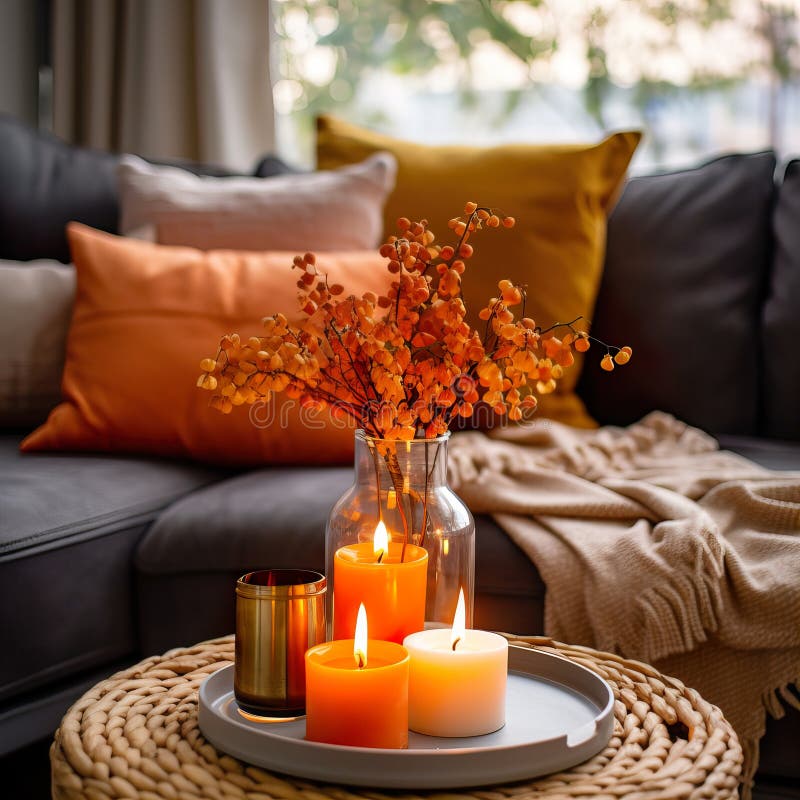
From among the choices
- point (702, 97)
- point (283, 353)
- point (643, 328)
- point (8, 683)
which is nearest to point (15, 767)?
point (8, 683)

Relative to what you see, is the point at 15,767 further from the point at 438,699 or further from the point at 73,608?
the point at 438,699

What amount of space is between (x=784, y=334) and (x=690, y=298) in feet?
0.61

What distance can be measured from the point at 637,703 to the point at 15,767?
2.92ft

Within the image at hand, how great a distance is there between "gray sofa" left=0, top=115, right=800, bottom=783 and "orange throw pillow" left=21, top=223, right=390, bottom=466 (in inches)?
1.9

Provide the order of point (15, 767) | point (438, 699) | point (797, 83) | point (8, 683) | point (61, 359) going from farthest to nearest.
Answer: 1. point (797, 83)
2. point (61, 359)
3. point (15, 767)
4. point (8, 683)
5. point (438, 699)

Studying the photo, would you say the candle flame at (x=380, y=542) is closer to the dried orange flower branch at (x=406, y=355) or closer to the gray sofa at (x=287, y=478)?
the dried orange flower branch at (x=406, y=355)

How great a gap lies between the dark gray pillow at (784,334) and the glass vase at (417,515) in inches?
46.2

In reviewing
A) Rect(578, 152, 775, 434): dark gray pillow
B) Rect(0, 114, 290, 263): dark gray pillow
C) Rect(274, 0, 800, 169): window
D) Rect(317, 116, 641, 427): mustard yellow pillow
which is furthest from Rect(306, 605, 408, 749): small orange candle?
Rect(274, 0, 800, 169): window

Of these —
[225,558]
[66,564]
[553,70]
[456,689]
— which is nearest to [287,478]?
[225,558]

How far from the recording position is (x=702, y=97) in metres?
2.58

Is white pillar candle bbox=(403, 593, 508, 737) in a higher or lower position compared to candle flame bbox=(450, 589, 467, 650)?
lower

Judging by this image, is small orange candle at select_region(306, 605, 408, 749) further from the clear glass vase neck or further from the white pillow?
the white pillow

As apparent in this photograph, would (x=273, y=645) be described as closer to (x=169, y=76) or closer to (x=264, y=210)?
(x=264, y=210)

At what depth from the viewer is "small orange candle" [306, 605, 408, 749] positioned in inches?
26.9
